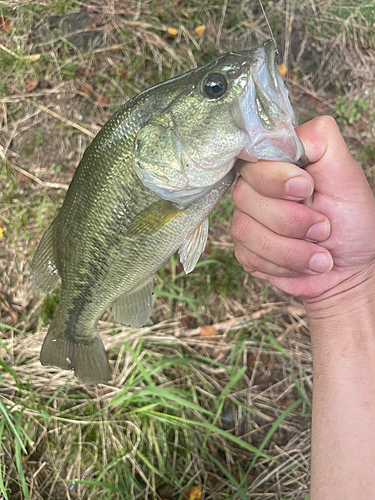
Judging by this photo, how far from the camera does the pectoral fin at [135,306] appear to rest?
6.15ft

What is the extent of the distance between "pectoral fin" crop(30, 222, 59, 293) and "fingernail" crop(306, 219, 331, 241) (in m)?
1.31

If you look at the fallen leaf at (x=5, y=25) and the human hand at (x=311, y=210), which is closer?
the human hand at (x=311, y=210)

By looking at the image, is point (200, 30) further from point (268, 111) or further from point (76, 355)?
point (76, 355)

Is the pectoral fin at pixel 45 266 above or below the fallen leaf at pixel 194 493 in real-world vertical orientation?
above

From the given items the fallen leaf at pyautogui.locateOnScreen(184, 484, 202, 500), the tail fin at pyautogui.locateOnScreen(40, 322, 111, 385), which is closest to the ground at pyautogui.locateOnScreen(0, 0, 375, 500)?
the fallen leaf at pyautogui.locateOnScreen(184, 484, 202, 500)

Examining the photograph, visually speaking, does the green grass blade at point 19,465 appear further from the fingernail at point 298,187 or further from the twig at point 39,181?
the fingernail at point 298,187

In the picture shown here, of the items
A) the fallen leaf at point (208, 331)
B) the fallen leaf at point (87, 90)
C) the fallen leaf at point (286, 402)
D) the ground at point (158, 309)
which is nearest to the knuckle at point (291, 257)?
the ground at point (158, 309)

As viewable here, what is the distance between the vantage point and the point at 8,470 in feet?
7.59

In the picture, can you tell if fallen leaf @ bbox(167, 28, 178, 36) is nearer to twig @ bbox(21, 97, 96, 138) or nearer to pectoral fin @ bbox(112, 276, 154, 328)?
twig @ bbox(21, 97, 96, 138)

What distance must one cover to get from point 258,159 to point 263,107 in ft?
0.64

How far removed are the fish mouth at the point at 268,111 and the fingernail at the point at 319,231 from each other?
0.34 metres

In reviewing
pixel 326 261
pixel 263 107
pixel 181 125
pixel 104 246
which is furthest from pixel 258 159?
pixel 104 246

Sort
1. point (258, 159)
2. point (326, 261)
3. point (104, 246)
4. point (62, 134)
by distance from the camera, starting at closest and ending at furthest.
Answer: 1. point (258, 159)
2. point (326, 261)
3. point (104, 246)
4. point (62, 134)

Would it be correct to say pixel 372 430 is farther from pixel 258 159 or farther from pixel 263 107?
pixel 263 107
